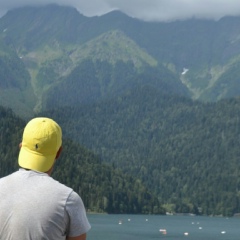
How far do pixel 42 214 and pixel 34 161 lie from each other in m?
0.67

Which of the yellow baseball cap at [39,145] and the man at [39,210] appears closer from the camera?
the man at [39,210]

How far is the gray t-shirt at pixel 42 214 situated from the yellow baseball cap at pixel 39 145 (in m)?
0.32

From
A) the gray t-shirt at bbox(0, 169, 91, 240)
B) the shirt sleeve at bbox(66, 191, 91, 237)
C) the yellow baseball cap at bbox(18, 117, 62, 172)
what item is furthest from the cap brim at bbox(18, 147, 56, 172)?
the shirt sleeve at bbox(66, 191, 91, 237)

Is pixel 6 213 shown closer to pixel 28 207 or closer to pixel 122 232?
pixel 28 207

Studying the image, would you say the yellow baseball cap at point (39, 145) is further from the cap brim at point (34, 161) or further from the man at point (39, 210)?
the man at point (39, 210)

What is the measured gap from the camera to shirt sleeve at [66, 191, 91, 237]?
27.8 feet

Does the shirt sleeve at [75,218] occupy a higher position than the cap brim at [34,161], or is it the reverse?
the cap brim at [34,161]

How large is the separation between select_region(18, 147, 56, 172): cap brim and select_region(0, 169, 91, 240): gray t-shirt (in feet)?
0.94

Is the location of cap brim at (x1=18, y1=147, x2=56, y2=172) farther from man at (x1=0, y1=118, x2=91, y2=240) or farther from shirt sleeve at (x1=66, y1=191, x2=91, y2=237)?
shirt sleeve at (x1=66, y1=191, x2=91, y2=237)

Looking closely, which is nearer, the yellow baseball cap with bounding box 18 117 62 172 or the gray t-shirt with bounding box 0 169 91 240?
the gray t-shirt with bounding box 0 169 91 240

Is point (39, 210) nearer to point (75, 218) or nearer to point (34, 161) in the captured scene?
point (75, 218)

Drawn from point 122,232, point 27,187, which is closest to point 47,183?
point 27,187

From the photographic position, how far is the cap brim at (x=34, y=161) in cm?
882

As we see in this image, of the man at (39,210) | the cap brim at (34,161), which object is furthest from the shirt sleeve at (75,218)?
the cap brim at (34,161)
